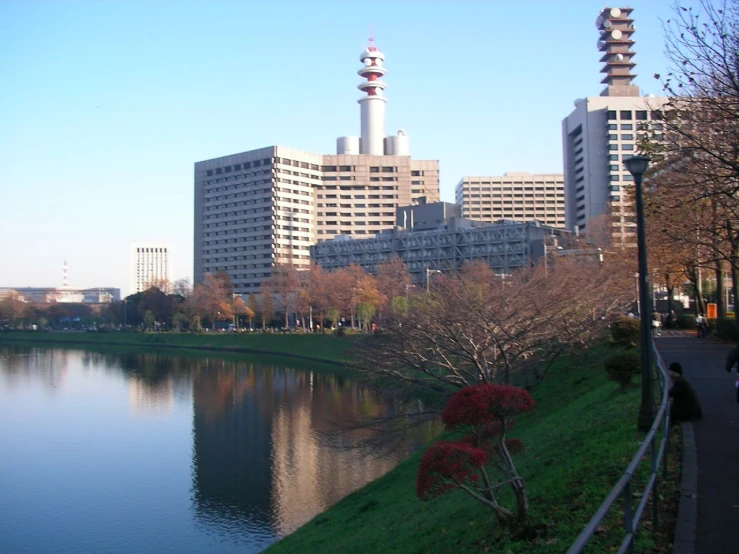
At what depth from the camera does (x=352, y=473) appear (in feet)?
78.5

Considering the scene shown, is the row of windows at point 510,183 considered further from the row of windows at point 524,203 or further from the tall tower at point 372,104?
the tall tower at point 372,104

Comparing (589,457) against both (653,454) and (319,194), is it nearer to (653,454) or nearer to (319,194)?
(653,454)

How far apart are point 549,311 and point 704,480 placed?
643 inches

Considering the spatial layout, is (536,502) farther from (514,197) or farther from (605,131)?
(514,197)

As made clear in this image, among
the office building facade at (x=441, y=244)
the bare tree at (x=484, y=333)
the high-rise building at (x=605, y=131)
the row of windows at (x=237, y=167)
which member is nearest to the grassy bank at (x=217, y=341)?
the office building facade at (x=441, y=244)

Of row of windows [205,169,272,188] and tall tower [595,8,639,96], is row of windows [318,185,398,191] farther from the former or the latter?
tall tower [595,8,639,96]

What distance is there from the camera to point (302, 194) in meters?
128

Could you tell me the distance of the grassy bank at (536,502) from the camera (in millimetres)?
8703

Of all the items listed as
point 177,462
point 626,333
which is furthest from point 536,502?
point 177,462

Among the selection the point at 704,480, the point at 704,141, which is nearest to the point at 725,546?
the point at 704,480

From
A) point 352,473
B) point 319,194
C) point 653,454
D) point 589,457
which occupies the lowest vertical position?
point 352,473

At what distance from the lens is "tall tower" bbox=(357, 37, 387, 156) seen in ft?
427

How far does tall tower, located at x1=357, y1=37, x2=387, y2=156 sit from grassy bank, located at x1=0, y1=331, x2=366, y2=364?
61261 mm

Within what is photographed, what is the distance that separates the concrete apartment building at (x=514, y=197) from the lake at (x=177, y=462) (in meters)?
116
